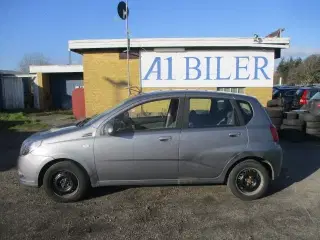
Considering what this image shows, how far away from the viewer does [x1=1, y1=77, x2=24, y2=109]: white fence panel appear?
2511cm

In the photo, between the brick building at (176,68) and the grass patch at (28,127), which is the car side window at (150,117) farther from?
the brick building at (176,68)

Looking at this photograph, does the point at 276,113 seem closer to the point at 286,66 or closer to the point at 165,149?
the point at 165,149

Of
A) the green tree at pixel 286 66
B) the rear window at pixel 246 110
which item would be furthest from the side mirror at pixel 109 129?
the green tree at pixel 286 66

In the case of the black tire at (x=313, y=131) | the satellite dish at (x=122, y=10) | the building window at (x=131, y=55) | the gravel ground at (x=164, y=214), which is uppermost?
the satellite dish at (x=122, y=10)

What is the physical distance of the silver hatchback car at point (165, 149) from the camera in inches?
201

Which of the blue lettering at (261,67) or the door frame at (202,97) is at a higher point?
the blue lettering at (261,67)

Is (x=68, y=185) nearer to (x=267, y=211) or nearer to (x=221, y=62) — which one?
(x=267, y=211)

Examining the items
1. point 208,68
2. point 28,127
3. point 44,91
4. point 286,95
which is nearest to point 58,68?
point 44,91

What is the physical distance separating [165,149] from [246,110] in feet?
4.97

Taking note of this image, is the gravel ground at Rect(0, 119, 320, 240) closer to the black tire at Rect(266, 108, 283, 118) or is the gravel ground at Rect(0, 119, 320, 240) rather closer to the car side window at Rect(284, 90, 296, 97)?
the black tire at Rect(266, 108, 283, 118)

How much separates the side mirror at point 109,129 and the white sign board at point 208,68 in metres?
9.78

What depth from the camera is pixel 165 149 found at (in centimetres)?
517

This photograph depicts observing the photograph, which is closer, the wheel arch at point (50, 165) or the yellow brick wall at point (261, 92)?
the wheel arch at point (50, 165)

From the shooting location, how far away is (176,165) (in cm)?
522
